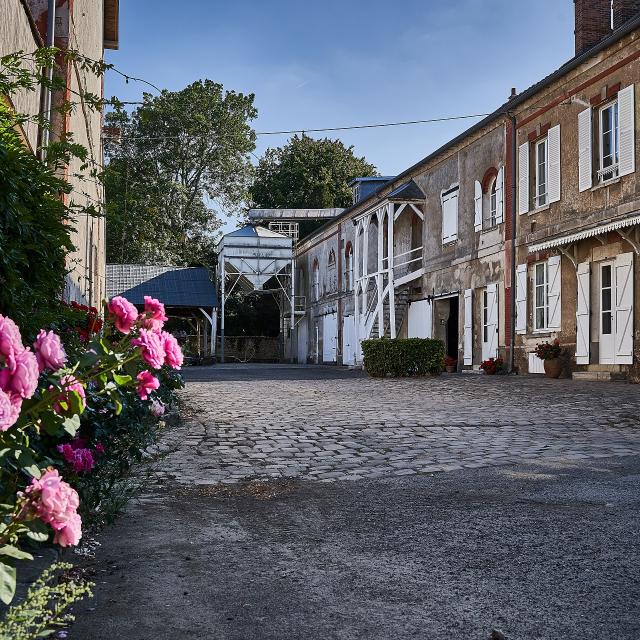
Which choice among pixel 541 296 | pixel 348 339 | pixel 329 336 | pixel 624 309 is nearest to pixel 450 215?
pixel 541 296

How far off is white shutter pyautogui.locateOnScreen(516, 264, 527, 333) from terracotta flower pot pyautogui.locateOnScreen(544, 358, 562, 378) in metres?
1.83

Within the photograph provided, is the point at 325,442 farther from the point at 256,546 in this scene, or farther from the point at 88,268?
the point at 88,268

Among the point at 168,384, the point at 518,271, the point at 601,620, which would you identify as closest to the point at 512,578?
the point at 601,620

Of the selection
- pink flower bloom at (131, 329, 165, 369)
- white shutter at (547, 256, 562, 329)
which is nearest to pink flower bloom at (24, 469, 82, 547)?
pink flower bloom at (131, 329, 165, 369)

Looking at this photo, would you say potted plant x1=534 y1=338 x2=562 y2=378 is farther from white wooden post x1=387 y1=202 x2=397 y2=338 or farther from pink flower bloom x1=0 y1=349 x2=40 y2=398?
pink flower bloom x1=0 y1=349 x2=40 y2=398

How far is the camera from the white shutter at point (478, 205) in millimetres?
21391

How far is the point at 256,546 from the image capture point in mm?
3916

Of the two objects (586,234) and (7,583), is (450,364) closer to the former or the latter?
(586,234)

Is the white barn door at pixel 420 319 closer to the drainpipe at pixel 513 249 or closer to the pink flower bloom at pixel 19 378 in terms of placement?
the drainpipe at pixel 513 249

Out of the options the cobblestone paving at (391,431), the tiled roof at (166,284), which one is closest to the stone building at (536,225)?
the cobblestone paving at (391,431)

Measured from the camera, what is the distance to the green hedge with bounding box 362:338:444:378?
18969 millimetres

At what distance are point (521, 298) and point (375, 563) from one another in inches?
645

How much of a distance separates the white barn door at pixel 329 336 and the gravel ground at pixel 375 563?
1157 inches

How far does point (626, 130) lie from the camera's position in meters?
15.2
